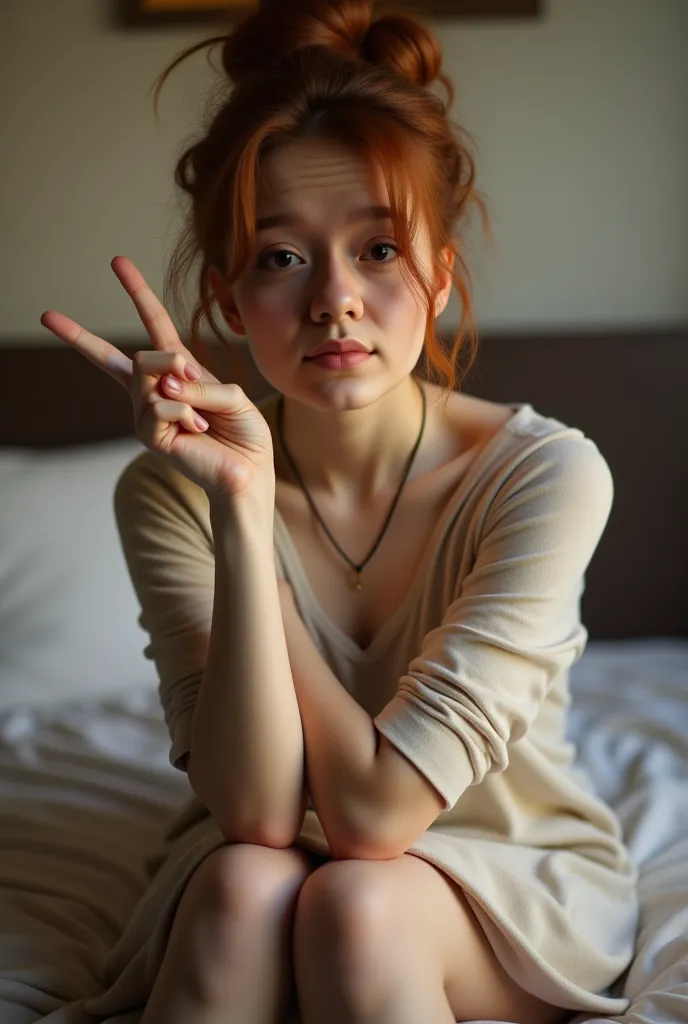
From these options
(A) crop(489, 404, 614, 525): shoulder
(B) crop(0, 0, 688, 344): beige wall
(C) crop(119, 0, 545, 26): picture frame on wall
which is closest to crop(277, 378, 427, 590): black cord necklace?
(A) crop(489, 404, 614, 525): shoulder

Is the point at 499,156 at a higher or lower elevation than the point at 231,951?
higher

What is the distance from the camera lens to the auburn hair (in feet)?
3.52

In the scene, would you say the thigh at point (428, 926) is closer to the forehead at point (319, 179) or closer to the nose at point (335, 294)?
the nose at point (335, 294)

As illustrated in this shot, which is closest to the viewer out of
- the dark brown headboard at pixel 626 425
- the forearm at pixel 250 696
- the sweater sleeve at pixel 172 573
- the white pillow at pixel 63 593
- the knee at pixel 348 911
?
the knee at pixel 348 911

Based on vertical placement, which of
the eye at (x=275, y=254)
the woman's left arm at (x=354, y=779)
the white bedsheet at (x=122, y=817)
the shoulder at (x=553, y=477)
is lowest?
the white bedsheet at (x=122, y=817)

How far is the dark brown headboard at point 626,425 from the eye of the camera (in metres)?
2.15

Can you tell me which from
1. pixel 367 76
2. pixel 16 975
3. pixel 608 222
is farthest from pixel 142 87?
pixel 16 975

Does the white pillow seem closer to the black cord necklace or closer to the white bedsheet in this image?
the white bedsheet

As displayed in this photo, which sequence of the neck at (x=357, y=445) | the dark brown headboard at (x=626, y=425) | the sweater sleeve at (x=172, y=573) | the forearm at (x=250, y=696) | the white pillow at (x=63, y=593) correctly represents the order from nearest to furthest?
the forearm at (x=250, y=696) < the sweater sleeve at (x=172, y=573) < the neck at (x=357, y=445) < the white pillow at (x=63, y=593) < the dark brown headboard at (x=626, y=425)

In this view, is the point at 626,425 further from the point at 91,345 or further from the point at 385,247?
the point at 91,345

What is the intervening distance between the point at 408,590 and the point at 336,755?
250 mm

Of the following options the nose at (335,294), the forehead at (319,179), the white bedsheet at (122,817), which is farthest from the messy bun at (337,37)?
the white bedsheet at (122,817)

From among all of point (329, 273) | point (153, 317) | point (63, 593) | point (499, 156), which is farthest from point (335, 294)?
point (499, 156)

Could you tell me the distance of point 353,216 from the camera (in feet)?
3.51
